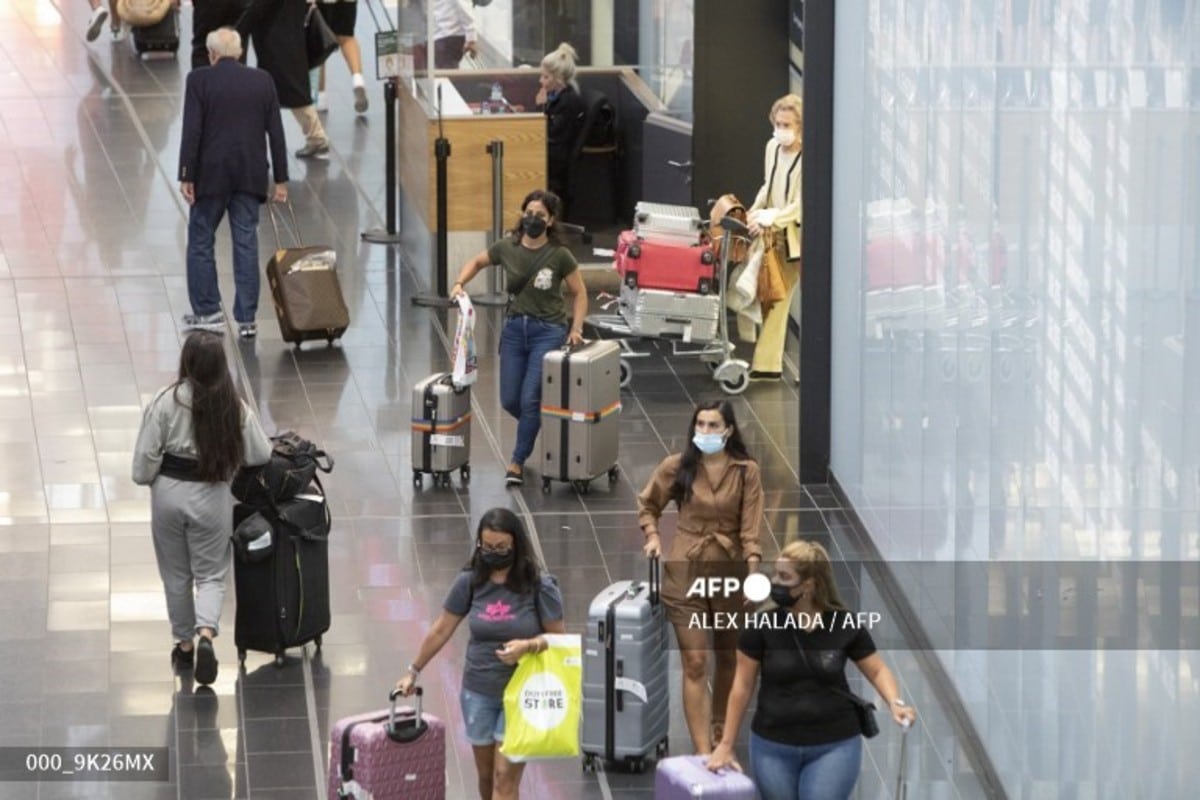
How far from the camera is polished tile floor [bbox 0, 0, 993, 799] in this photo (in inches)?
397

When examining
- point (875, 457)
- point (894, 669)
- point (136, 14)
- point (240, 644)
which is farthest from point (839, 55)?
point (136, 14)

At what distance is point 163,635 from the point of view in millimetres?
11172

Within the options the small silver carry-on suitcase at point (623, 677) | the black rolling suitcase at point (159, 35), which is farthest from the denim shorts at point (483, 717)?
the black rolling suitcase at point (159, 35)

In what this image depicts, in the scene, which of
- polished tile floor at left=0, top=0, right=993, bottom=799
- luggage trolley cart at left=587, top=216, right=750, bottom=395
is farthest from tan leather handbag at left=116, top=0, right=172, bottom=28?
luggage trolley cart at left=587, top=216, right=750, bottom=395

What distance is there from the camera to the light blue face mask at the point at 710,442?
379 inches

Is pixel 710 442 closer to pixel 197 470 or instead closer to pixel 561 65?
pixel 197 470

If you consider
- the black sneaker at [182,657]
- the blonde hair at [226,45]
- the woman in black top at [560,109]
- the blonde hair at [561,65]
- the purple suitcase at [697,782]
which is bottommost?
the black sneaker at [182,657]

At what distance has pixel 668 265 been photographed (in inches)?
607

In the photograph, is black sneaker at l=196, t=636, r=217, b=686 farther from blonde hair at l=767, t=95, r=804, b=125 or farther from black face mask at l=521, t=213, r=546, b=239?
Result: blonde hair at l=767, t=95, r=804, b=125

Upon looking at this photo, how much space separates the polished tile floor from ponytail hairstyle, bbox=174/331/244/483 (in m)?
1.02

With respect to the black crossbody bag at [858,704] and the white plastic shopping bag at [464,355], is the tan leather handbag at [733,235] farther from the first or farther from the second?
the black crossbody bag at [858,704]

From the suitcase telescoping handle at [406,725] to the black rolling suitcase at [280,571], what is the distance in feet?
6.25

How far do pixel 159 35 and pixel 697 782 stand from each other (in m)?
18.3

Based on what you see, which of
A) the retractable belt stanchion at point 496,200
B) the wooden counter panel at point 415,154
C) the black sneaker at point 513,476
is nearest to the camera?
the black sneaker at point 513,476
